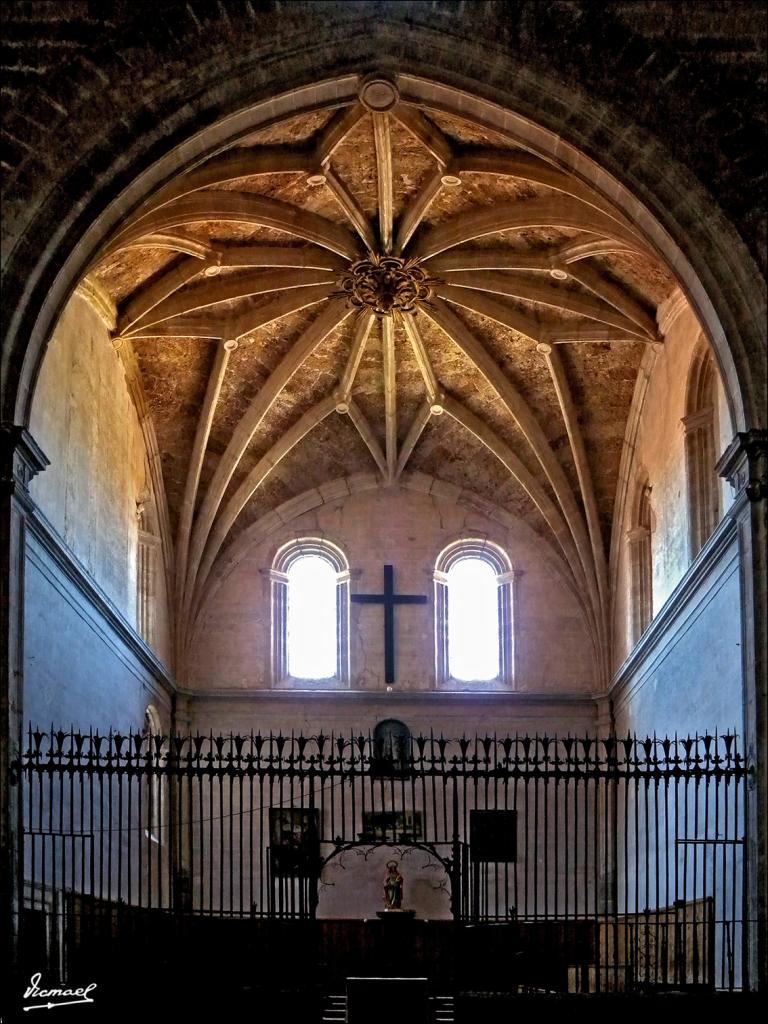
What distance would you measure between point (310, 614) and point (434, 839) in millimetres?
6465

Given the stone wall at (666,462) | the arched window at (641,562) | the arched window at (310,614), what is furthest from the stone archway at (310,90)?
the arched window at (310,614)

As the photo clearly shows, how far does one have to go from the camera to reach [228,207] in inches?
907

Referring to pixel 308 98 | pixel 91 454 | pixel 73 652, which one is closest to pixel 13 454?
pixel 73 652

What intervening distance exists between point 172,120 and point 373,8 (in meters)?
2.53

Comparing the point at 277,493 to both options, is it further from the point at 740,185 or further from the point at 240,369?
the point at 740,185

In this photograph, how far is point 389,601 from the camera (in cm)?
3133

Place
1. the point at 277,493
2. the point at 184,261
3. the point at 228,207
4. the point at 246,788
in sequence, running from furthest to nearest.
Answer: the point at 277,493 → the point at 246,788 → the point at 184,261 → the point at 228,207

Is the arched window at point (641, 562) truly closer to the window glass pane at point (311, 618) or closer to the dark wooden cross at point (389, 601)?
the dark wooden cross at point (389, 601)

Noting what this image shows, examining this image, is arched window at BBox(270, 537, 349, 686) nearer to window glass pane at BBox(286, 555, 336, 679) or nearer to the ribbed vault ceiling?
window glass pane at BBox(286, 555, 336, 679)

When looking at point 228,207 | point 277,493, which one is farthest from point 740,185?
point 277,493

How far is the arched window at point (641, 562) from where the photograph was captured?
90.7 ft

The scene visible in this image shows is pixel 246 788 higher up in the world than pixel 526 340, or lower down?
lower down

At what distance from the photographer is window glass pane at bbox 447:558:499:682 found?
31.5m

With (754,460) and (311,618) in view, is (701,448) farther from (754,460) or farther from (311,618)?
(311,618)
